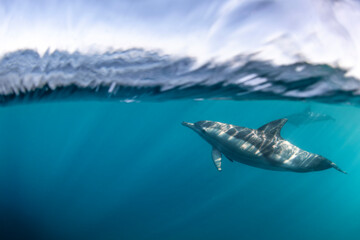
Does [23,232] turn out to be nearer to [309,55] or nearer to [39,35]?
[39,35]

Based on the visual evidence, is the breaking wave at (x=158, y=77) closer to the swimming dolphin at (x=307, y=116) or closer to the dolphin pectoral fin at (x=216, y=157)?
the dolphin pectoral fin at (x=216, y=157)

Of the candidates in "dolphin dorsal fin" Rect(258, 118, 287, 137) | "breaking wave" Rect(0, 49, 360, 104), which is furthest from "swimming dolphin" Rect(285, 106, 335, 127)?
"dolphin dorsal fin" Rect(258, 118, 287, 137)

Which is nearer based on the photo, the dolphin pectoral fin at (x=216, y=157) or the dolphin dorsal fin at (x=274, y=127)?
the dolphin dorsal fin at (x=274, y=127)

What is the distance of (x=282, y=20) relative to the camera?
3459 millimetres

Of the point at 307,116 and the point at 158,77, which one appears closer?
the point at 158,77

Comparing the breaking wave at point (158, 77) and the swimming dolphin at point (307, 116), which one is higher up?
the swimming dolphin at point (307, 116)

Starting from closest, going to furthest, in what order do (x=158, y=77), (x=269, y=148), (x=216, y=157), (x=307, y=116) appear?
(x=158, y=77) → (x=269, y=148) → (x=216, y=157) → (x=307, y=116)

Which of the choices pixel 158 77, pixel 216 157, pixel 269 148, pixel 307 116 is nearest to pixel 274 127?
pixel 269 148

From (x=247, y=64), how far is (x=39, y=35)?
4268mm

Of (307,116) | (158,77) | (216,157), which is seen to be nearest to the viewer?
(158,77)

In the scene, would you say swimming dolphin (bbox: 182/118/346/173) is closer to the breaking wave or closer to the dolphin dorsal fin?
the dolphin dorsal fin

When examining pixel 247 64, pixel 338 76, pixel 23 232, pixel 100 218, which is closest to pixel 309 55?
pixel 247 64

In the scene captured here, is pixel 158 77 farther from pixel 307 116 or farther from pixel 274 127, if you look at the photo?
pixel 307 116

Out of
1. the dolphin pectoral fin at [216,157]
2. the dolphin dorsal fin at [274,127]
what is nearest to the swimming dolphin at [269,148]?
the dolphin dorsal fin at [274,127]
